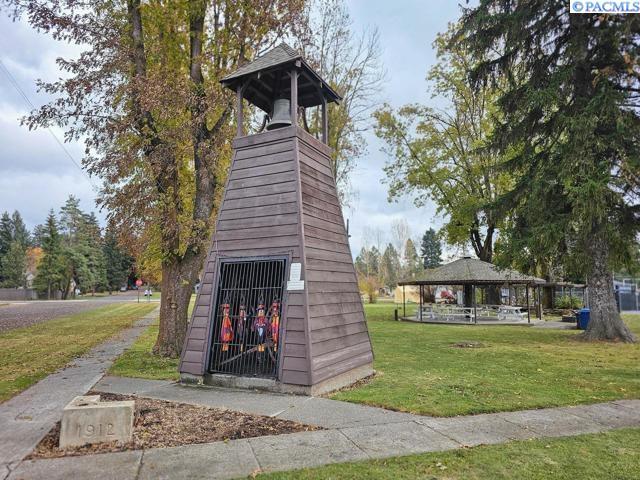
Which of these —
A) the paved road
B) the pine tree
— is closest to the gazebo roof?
the paved road

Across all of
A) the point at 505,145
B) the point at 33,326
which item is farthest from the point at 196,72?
the point at 33,326

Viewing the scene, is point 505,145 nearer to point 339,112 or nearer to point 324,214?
point 339,112

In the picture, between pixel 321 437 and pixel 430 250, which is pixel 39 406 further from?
pixel 430 250

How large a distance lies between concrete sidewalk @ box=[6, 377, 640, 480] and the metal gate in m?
0.78

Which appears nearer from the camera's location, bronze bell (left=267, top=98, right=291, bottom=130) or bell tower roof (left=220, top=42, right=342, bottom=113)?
bell tower roof (left=220, top=42, right=342, bottom=113)

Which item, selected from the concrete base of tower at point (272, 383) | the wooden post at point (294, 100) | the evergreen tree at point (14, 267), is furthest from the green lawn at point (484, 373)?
the evergreen tree at point (14, 267)

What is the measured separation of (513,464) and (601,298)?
12.7 metres

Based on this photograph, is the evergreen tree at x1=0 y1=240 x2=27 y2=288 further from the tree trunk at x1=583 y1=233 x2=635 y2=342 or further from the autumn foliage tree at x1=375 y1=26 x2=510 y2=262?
the tree trunk at x1=583 y1=233 x2=635 y2=342

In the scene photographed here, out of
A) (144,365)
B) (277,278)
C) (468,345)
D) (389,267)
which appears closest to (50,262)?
(389,267)

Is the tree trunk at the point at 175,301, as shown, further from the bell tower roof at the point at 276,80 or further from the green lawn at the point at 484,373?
the bell tower roof at the point at 276,80

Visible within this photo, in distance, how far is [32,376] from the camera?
8.38 meters

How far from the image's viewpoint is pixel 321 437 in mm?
4613

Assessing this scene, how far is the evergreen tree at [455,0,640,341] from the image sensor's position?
41.7 feet

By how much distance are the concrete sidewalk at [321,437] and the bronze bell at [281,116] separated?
184 inches
